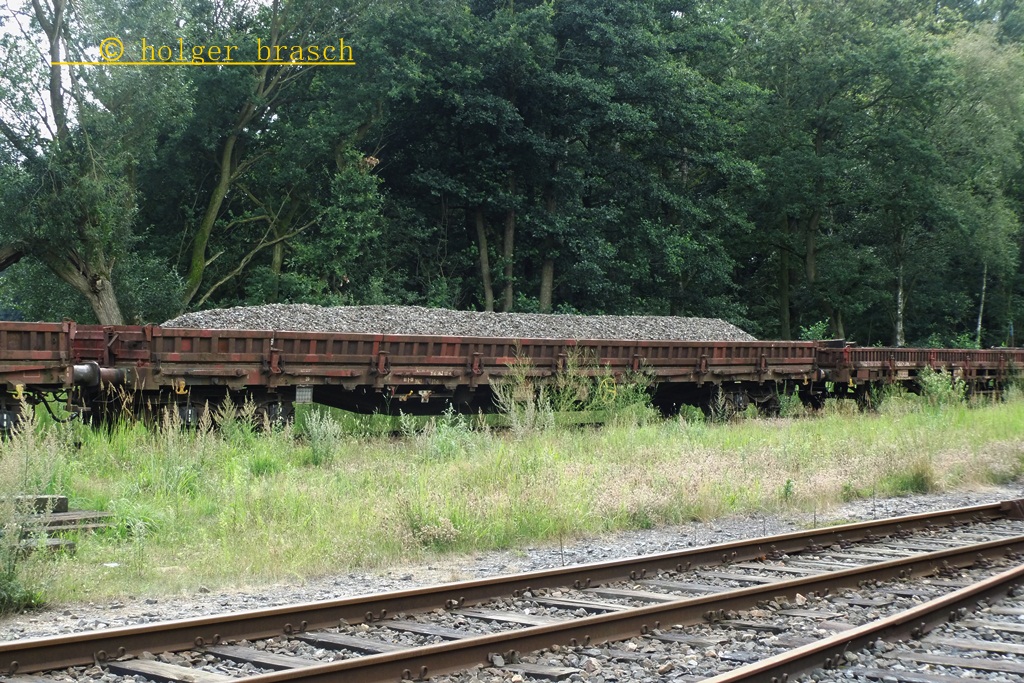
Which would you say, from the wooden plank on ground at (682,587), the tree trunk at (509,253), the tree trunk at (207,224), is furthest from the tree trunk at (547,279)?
the wooden plank on ground at (682,587)

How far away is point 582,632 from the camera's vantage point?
19.4ft

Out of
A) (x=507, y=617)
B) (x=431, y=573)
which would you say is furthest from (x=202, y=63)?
(x=507, y=617)

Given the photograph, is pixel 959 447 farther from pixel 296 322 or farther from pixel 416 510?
pixel 296 322

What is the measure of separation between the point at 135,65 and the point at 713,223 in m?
24.4

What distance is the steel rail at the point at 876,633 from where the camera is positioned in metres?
5.05

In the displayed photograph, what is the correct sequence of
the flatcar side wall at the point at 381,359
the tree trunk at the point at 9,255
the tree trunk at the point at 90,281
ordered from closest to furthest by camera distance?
1. the flatcar side wall at the point at 381,359
2. the tree trunk at the point at 9,255
3. the tree trunk at the point at 90,281

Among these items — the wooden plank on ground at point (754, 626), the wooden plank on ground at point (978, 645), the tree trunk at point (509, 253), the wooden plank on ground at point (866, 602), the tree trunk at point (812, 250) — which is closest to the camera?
the wooden plank on ground at point (978, 645)

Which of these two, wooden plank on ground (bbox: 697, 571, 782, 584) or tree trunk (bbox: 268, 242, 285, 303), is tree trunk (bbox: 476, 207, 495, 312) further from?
wooden plank on ground (bbox: 697, 571, 782, 584)

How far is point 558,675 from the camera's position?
5.26 metres

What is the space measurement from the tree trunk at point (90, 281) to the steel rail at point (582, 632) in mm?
24446

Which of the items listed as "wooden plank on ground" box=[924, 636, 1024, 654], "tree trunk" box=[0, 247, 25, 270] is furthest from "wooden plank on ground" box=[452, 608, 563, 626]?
"tree trunk" box=[0, 247, 25, 270]

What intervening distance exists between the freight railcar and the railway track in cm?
783

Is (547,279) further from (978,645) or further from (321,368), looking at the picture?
(978,645)

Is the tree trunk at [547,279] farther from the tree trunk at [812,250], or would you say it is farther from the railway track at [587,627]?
the railway track at [587,627]
